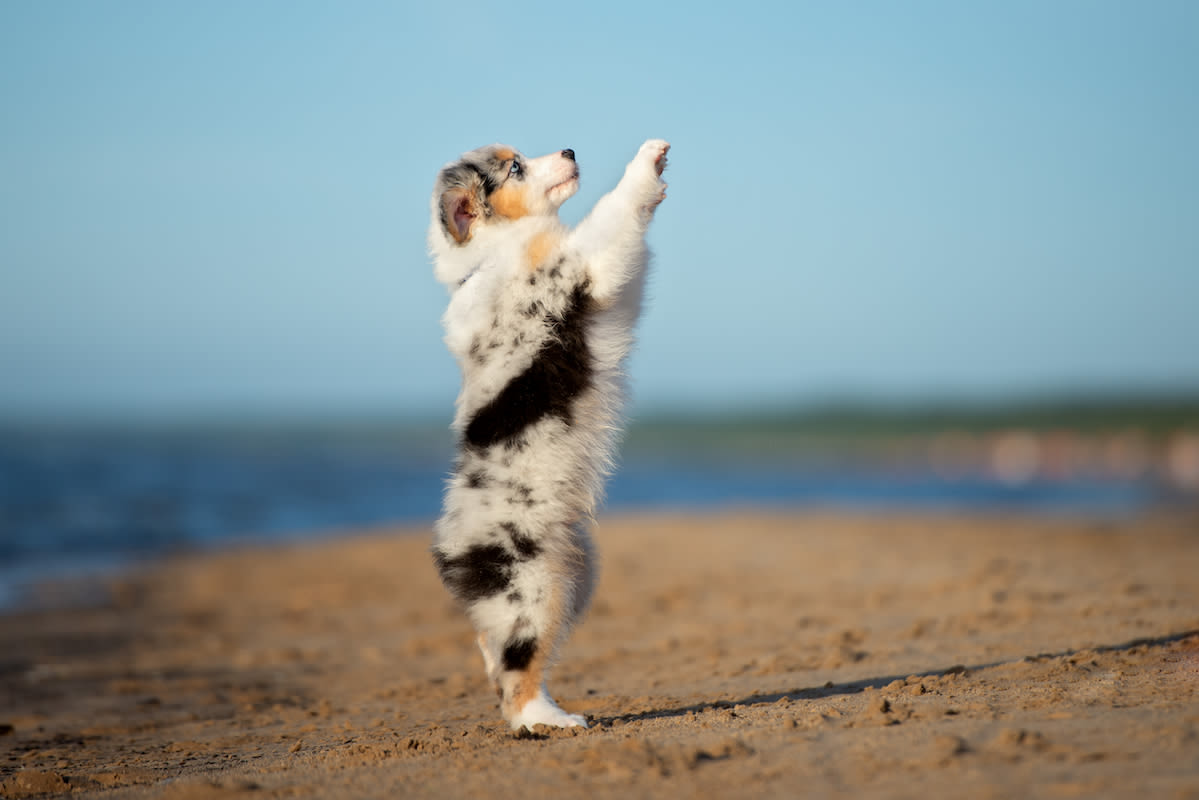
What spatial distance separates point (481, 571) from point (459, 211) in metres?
1.81

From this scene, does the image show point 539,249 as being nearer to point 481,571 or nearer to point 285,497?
point 481,571

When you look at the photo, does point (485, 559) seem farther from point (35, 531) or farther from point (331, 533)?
point (35, 531)

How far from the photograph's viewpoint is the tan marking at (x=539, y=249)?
176 inches

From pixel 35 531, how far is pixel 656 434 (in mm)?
56547

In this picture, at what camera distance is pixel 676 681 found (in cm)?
619

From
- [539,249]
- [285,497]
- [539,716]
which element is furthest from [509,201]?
[285,497]

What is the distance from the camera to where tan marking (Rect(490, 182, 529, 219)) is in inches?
191

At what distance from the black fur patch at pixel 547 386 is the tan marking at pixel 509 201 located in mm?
727

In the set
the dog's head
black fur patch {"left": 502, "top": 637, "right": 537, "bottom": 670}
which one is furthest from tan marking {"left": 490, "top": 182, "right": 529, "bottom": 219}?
black fur patch {"left": 502, "top": 637, "right": 537, "bottom": 670}

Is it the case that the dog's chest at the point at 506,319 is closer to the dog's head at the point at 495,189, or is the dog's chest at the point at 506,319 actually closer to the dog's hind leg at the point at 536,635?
the dog's head at the point at 495,189

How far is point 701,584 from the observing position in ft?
35.8

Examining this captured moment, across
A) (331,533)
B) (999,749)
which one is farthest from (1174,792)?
(331,533)

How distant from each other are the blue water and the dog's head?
16.1 ft

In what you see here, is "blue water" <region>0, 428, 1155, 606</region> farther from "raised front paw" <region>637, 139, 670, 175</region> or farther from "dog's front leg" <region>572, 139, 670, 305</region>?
"raised front paw" <region>637, 139, 670, 175</region>
